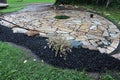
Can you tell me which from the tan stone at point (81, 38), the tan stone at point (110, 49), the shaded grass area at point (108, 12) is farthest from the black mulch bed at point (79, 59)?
the shaded grass area at point (108, 12)

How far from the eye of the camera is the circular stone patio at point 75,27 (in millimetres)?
6484

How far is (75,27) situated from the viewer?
25.3 ft

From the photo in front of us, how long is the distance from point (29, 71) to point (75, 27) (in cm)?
333

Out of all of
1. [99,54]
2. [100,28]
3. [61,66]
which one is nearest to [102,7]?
[100,28]

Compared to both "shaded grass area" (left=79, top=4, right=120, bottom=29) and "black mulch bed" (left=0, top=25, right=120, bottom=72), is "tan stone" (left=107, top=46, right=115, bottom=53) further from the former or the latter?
"shaded grass area" (left=79, top=4, right=120, bottom=29)

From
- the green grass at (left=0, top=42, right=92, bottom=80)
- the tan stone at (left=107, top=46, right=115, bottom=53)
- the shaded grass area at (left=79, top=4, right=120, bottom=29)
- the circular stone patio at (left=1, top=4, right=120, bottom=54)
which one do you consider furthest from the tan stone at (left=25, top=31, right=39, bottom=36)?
the shaded grass area at (left=79, top=4, right=120, bottom=29)

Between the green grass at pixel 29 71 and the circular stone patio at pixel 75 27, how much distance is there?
1.47 m

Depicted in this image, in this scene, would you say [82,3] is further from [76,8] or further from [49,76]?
[49,76]

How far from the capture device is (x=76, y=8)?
1079cm

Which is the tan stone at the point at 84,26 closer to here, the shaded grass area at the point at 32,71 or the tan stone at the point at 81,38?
the tan stone at the point at 81,38

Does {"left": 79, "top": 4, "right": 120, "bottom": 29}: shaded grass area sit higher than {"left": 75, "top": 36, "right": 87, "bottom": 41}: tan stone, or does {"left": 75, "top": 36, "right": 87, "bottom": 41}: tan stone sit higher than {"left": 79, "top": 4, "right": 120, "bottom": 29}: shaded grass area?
{"left": 79, "top": 4, "right": 120, "bottom": 29}: shaded grass area

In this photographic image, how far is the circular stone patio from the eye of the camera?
→ 6484 mm

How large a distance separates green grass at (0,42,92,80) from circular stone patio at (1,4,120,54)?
4.82 feet

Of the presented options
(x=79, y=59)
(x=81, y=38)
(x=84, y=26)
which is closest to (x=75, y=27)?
(x=84, y=26)
